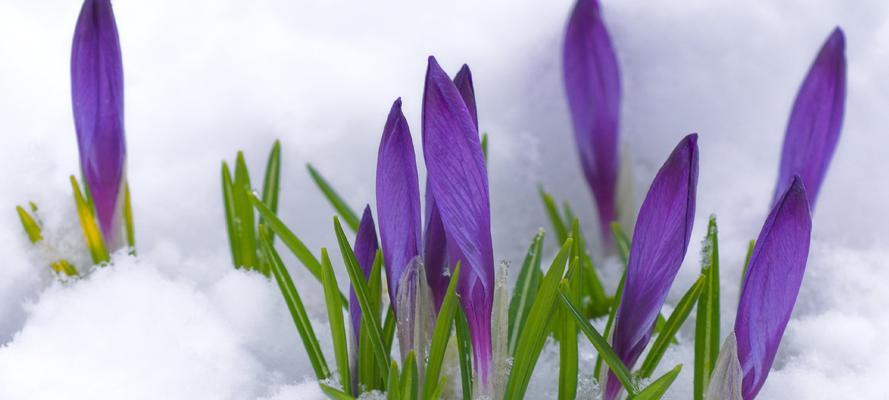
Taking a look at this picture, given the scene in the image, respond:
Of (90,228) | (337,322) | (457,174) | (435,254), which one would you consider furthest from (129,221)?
(457,174)

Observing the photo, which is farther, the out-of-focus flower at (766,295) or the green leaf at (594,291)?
the green leaf at (594,291)

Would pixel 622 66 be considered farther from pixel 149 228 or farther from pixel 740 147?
pixel 149 228

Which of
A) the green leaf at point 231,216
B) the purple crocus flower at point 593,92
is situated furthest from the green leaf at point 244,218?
the purple crocus flower at point 593,92

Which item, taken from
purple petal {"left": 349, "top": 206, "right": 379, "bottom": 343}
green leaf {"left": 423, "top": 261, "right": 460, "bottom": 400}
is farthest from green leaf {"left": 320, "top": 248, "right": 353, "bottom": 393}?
green leaf {"left": 423, "top": 261, "right": 460, "bottom": 400}

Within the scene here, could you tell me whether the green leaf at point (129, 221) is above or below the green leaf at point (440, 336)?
above

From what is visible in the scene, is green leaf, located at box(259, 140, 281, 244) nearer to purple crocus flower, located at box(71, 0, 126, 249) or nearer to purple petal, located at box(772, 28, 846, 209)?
purple crocus flower, located at box(71, 0, 126, 249)

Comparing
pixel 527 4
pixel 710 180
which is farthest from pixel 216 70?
pixel 710 180

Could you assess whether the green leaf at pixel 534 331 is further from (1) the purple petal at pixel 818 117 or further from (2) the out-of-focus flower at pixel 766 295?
(1) the purple petal at pixel 818 117
